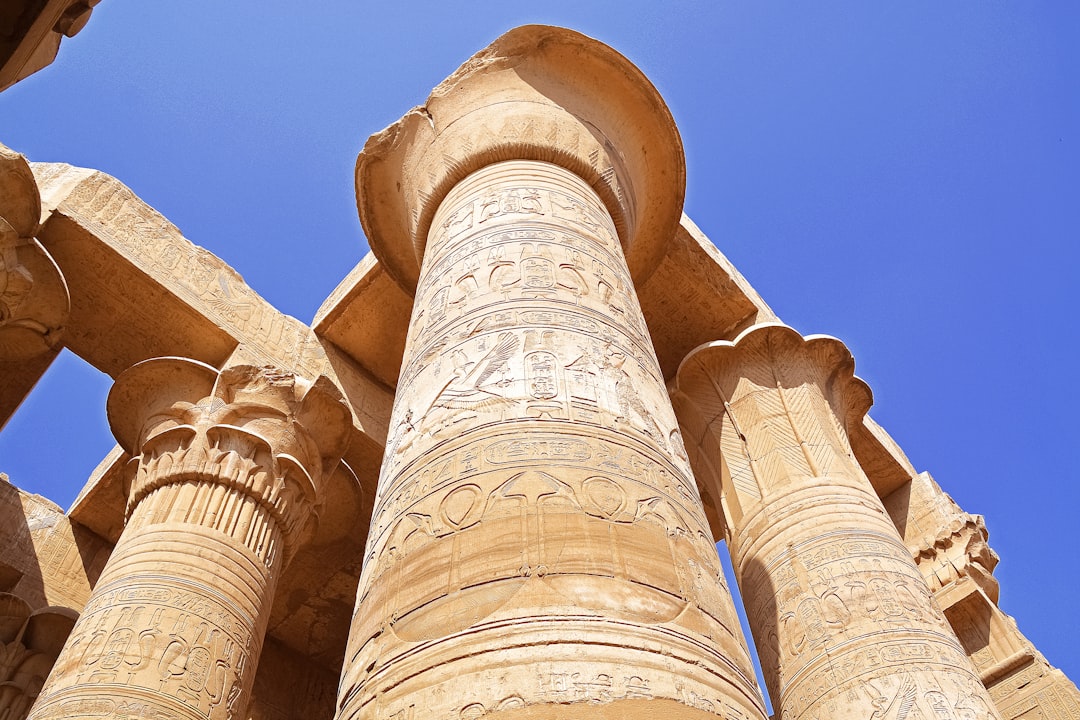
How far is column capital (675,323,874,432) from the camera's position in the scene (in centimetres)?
720

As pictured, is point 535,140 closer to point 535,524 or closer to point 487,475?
point 487,475

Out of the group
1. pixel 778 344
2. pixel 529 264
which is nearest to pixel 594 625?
pixel 529 264

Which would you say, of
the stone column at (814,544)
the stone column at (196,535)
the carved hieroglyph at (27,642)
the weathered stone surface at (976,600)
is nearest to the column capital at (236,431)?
the stone column at (196,535)

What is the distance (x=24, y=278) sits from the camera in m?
5.98

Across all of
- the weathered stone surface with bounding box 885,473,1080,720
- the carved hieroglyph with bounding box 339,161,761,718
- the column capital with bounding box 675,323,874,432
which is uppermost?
the column capital with bounding box 675,323,874,432

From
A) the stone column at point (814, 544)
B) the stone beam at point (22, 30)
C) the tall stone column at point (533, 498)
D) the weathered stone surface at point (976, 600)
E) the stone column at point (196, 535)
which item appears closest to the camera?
the stone beam at point (22, 30)

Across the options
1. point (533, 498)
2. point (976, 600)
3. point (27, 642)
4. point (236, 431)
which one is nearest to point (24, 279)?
point (236, 431)

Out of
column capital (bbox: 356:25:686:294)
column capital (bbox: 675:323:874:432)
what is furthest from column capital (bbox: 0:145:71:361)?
column capital (bbox: 675:323:874:432)

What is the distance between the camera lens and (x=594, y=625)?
251 cm

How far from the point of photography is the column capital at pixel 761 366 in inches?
284

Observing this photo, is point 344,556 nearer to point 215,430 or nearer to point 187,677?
point 215,430

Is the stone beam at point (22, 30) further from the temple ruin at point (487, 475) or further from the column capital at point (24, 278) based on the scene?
the column capital at point (24, 278)

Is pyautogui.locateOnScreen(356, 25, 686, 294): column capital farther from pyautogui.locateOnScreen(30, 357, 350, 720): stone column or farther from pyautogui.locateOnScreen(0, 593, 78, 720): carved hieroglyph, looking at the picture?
pyautogui.locateOnScreen(0, 593, 78, 720): carved hieroglyph

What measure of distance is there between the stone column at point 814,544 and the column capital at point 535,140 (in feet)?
4.08
